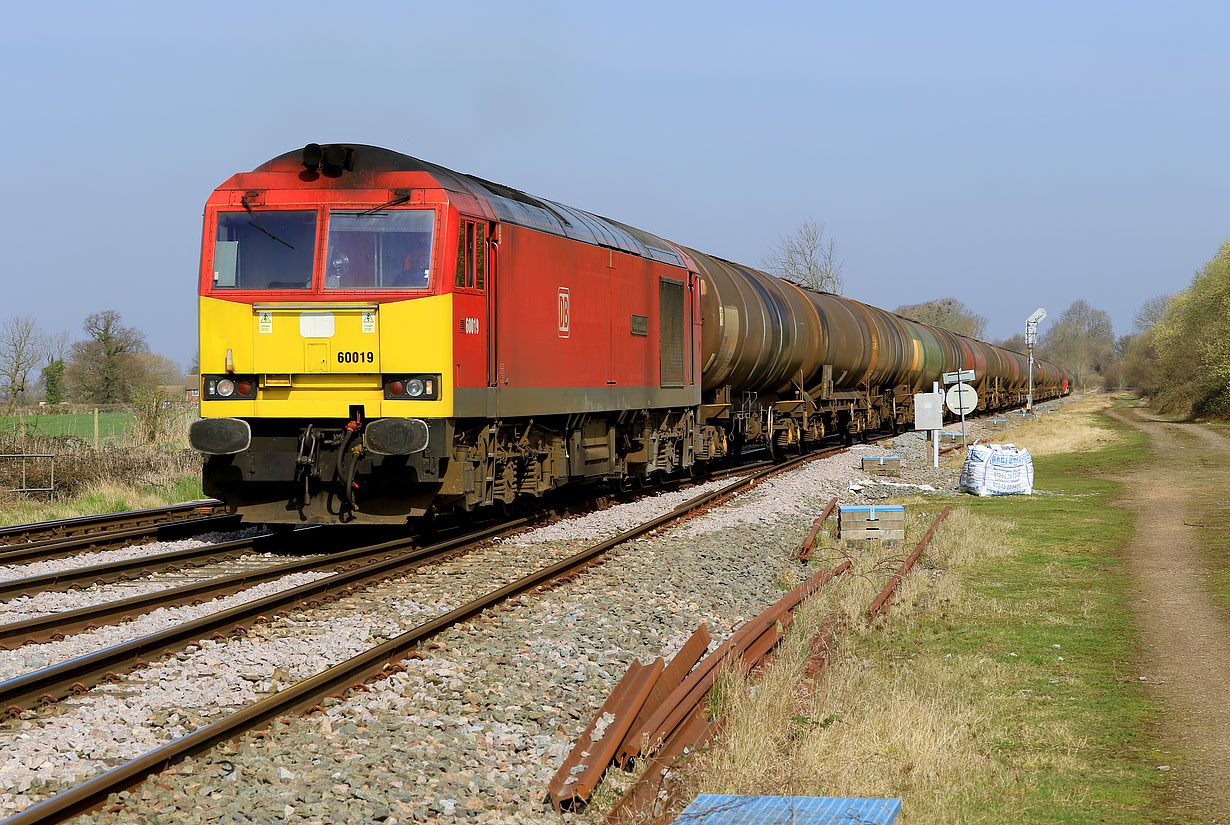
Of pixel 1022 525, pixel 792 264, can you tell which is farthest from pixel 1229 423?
pixel 1022 525

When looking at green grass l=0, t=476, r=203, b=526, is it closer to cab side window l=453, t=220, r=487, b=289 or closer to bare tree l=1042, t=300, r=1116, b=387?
cab side window l=453, t=220, r=487, b=289

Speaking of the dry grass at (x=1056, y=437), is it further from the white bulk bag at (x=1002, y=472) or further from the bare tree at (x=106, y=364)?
the bare tree at (x=106, y=364)

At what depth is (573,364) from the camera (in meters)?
13.8

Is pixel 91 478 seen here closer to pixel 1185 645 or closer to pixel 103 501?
pixel 103 501

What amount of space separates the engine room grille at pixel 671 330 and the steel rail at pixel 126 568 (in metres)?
7.26

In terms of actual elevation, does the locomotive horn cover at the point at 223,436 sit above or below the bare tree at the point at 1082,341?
below

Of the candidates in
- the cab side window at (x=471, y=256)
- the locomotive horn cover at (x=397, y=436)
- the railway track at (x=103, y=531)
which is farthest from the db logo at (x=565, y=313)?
the railway track at (x=103, y=531)

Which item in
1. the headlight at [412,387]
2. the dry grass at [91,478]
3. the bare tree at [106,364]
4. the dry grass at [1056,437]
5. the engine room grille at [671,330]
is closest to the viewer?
the headlight at [412,387]

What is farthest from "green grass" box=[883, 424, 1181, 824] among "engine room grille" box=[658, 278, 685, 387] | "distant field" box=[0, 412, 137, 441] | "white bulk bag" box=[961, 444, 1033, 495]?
"distant field" box=[0, 412, 137, 441]

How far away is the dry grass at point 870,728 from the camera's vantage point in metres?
5.12

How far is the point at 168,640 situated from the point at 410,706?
Result: 79.8 inches

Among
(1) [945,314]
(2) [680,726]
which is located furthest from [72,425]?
(1) [945,314]

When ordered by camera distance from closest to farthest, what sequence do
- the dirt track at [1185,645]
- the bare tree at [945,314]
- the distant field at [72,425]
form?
the dirt track at [1185,645], the distant field at [72,425], the bare tree at [945,314]

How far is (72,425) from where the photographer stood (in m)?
30.1
